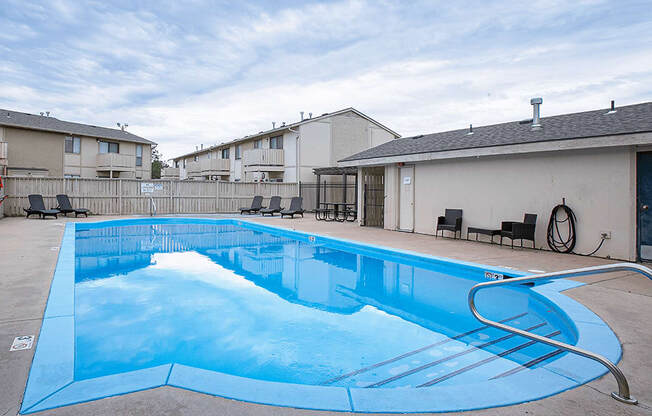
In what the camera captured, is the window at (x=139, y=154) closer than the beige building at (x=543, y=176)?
No

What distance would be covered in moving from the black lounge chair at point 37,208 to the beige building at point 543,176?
13.7 metres

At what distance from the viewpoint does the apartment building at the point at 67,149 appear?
24.6 m

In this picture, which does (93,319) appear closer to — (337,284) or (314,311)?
(314,311)

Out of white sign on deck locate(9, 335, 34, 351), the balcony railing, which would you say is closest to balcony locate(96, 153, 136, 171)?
the balcony railing

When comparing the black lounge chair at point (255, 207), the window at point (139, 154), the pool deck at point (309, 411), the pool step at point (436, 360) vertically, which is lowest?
the pool step at point (436, 360)

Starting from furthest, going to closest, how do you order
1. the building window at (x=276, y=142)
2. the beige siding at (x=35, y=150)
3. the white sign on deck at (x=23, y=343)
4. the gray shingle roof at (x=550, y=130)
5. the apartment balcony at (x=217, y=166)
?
1. the apartment balcony at (x=217, y=166)
2. the building window at (x=276, y=142)
3. the beige siding at (x=35, y=150)
4. the gray shingle roof at (x=550, y=130)
5. the white sign on deck at (x=23, y=343)

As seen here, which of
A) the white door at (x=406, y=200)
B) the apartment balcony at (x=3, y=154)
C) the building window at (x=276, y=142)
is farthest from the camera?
the building window at (x=276, y=142)

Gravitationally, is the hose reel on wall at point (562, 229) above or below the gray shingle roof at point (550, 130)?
below

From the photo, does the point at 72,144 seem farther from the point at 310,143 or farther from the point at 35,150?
the point at 310,143

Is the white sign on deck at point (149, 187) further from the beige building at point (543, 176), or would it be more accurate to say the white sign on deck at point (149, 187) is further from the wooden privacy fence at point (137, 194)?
the beige building at point (543, 176)

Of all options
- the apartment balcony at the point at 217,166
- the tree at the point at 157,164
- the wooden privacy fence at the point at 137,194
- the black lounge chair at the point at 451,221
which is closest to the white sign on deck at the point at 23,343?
the black lounge chair at the point at 451,221

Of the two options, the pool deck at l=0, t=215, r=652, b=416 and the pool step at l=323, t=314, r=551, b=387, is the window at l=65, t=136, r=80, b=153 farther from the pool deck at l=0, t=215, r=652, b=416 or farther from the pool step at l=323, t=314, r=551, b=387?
the pool step at l=323, t=314, r=551, b=387

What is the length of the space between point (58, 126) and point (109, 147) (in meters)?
3.76

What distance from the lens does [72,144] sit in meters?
28.0
